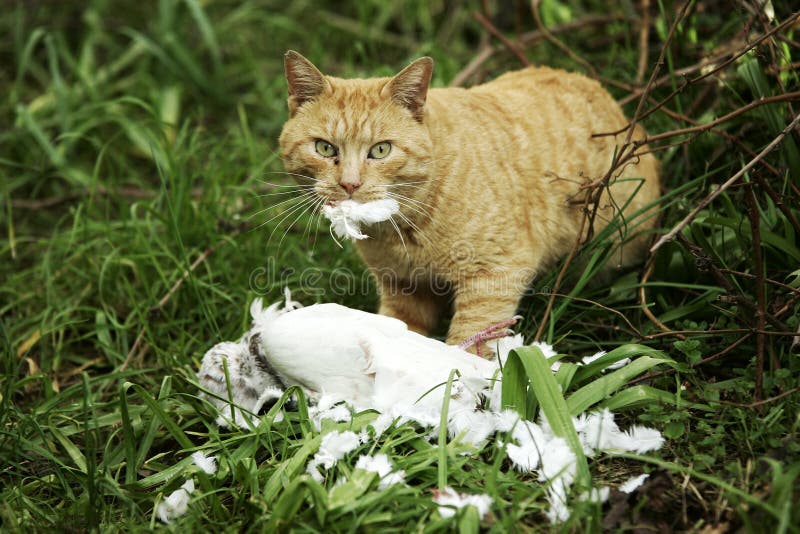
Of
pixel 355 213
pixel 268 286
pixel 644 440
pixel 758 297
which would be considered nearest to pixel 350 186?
pixel 355 213

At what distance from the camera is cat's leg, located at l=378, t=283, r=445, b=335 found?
2.85 metres

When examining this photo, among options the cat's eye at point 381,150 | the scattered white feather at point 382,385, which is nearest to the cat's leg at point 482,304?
the scattered white feather at point 382,385

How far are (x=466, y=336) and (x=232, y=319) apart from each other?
1023 millimetres

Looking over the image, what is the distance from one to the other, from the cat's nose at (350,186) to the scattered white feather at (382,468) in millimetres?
879

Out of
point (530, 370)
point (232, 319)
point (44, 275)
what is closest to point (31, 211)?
point (44, 275)

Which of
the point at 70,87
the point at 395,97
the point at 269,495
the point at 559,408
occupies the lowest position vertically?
the point at 269,495

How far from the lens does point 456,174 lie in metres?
2.61

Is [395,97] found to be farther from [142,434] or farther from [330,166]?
[142,434]

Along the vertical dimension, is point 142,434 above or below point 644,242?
below

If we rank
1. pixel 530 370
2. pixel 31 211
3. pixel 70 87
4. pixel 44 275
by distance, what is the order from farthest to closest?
1. pixel 70 87
2. pixel 31 211
3. pixel 44 275
4. pixel 530 370

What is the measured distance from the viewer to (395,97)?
251cm

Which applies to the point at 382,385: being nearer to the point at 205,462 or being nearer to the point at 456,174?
the point at 205,462

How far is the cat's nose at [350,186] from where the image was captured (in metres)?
2.35

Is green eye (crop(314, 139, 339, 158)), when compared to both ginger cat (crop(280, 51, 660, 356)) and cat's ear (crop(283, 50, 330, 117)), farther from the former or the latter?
cat's ear (crop(283, 50, 330, 117))
